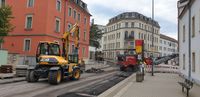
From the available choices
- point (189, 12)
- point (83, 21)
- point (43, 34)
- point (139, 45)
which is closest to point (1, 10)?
point (43, 34)

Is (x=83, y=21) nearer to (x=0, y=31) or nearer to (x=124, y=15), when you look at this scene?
(x=0, y=31)

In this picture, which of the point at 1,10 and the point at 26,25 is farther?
the point at 26,25

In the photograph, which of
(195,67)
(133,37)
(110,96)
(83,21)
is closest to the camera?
(110,96)

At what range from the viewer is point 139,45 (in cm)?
2761

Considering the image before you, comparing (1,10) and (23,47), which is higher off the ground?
(1,10)

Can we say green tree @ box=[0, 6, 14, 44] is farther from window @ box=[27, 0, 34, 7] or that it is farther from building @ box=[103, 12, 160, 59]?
building @ box=[103, 12, 160, 59]

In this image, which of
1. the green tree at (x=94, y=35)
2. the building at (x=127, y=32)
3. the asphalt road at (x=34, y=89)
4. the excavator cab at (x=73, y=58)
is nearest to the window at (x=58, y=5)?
the excavator cab at (x=73, y=58)

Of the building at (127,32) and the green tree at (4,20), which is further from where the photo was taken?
the building at (127,32)

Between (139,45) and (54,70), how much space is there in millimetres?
11066

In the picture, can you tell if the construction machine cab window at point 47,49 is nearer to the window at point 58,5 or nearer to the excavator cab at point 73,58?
the excavator cab at point 73,58

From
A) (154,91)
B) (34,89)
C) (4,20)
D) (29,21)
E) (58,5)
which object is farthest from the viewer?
(58,5)

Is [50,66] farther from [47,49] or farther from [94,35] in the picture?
[94,35]

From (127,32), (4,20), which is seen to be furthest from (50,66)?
(127,32)

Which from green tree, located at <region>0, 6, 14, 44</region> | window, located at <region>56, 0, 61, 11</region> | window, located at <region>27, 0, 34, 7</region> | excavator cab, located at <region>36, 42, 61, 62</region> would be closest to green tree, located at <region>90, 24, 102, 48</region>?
window, located at <region>56, 0, 61, 11</region>
